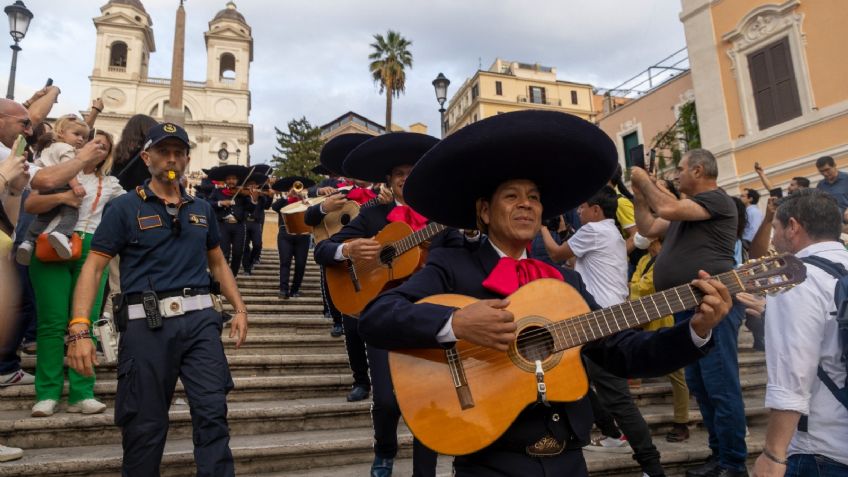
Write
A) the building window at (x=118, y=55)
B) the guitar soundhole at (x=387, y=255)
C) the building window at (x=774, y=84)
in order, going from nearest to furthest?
the guitar soundhole at (x=387, y=255) → the building window at (x=774, y=84) → the building window at (x=118, y=55)

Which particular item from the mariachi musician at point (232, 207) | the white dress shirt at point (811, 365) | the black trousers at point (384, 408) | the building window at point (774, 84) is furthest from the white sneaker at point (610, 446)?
the building window at point (774, 84)

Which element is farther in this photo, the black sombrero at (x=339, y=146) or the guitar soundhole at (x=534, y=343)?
the black sombrero at (x=339, y=146)

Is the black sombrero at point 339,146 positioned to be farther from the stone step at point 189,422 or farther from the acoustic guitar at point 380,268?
the stone step at point 189,422

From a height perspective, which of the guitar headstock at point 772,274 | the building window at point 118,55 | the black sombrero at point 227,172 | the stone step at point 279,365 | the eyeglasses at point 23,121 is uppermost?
the building window at point 118,55

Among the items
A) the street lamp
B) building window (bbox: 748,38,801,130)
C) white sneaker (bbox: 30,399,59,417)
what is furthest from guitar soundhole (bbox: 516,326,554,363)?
building window (bbox: 748,38,801,130)

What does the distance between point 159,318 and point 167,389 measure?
42 centimetres

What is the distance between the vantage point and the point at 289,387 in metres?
4.99

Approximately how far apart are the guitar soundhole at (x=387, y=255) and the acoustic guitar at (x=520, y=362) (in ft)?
6.41

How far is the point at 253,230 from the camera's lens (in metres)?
10.2

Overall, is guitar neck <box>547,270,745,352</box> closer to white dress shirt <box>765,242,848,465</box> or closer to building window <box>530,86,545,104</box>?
white dress shirt <box>765,242,848,465</box>

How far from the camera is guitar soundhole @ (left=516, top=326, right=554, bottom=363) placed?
199 cm

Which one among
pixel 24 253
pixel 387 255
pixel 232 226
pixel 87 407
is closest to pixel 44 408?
pixel 87 407

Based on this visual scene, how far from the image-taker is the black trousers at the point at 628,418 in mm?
3613

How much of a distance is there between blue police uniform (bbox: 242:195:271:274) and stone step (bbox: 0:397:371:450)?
5.74 m
